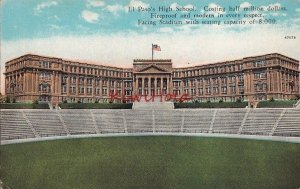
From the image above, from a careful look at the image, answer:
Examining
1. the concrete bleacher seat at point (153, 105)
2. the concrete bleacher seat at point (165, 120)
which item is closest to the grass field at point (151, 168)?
the concrete bleacher seat at point (153, 105)

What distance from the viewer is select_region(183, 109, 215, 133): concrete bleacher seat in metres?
17.6

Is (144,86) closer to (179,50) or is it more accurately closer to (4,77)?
(179,50)

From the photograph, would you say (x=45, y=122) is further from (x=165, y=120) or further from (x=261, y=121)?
(x=261, y=121)

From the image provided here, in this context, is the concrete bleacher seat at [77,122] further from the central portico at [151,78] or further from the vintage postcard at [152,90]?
the central portico at [151,78]

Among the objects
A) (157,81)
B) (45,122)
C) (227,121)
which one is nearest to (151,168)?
(157,81)

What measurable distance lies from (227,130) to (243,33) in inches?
335

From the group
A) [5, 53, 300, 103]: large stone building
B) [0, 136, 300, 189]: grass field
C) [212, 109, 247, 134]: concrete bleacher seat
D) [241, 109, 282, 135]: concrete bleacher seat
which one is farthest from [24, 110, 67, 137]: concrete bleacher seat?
[241, 109, 282, 135]: concrete bleacher seat

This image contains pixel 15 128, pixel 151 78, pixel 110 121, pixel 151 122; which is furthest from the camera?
pixel 110 121

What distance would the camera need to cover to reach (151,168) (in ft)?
32.4

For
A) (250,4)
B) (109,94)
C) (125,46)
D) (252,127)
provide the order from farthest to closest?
(252,127)
(109,94)
(125,46)
(250,4)

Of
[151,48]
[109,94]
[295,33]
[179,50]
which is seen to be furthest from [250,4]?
[109,94]

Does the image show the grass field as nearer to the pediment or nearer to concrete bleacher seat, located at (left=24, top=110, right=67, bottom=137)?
concrete bleacher seat, located at (left=24, top=110, right=67, bottom=137)

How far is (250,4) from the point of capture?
393 inches

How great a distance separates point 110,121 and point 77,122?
2890mm
